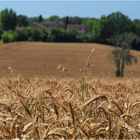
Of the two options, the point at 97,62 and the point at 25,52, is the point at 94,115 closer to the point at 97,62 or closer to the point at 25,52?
the point at 97,62

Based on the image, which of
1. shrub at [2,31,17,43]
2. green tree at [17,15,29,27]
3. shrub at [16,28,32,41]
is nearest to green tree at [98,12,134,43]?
shrub at [16,28,32,41]

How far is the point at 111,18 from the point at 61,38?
36.9 feet

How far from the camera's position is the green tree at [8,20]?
14136 cm

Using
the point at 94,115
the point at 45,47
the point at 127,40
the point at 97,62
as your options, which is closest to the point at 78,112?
the point at 94,115

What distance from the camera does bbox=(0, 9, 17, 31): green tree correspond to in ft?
464

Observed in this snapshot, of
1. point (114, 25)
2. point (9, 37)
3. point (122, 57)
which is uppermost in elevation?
point (114, 25)

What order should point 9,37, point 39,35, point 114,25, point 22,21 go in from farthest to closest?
point 22,21
point 39,35
point 9,37
point 114,25

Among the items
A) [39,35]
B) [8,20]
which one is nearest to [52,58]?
[39,35]

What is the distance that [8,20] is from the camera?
14362cm

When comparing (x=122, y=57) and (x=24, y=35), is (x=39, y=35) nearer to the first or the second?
(x=24, y=35)

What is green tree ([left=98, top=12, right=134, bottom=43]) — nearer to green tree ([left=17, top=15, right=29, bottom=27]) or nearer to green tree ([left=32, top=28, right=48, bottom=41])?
green tree ([left=32, top=28, right=48, bottom=41])

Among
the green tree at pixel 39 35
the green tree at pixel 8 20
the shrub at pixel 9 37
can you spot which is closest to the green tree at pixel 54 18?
the green tree at pixel 8 20

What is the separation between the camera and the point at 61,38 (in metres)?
114

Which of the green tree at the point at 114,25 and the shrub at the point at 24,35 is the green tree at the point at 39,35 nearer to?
the shrub at the point at 24,35
